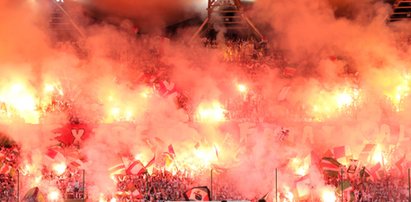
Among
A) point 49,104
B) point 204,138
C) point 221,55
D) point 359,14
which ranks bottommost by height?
point 204,138

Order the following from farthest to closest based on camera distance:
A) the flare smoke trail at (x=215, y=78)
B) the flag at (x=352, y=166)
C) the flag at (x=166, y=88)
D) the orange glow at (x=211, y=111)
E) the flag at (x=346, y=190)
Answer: the flag at (x=166, y=88) < the orange glow at (x=211, y=111) < the flare smoke trail at (x=215, y=78) < the flag at (x=352, y=166) < the flag at (x=346, y=190)

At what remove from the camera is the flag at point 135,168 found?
17.1 m

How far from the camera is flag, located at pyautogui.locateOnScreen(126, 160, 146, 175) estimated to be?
674 inches

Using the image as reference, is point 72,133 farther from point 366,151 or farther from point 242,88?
point 366,151

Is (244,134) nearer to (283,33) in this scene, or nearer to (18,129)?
(283,33)

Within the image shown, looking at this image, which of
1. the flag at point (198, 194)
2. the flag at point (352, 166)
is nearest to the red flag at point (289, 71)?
the flag at point (352, 166)

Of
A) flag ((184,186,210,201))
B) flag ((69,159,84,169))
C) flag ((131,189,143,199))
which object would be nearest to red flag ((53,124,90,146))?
flag ((69,159,84,169))

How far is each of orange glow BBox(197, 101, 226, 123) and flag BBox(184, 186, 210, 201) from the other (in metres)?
3.54

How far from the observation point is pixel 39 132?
59.3ft

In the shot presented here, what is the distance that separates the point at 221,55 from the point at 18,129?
678cm

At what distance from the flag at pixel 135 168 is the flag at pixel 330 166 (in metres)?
4.93

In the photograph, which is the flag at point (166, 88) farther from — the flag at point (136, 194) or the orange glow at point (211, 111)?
the flag at point (136, 194)

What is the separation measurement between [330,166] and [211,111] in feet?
14.3

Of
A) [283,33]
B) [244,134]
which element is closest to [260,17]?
[283,33]
